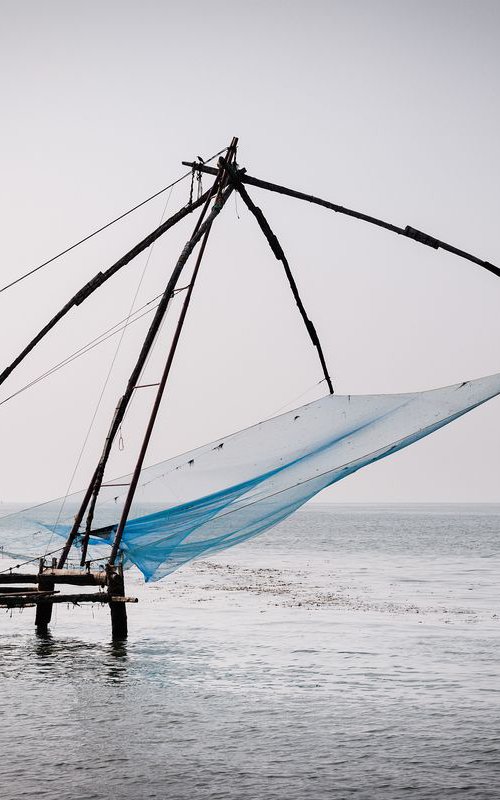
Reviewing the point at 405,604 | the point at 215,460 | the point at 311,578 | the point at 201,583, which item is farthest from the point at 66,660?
the point at 311,578

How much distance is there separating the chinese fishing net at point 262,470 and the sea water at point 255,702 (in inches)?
77.7

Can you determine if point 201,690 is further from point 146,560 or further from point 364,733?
point 364,733

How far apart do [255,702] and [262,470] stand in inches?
119

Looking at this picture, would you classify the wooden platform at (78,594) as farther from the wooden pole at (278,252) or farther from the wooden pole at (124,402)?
the wooden pole at (278,252)

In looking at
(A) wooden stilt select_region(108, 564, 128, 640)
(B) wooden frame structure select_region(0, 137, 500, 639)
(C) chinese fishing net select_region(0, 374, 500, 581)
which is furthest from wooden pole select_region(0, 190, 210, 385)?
(A) wooden stilt select_region(108, 564, 128, 640)

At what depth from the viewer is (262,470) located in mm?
12320

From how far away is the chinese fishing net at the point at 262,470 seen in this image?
11.7 metres

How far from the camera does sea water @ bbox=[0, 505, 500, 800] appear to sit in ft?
26.7

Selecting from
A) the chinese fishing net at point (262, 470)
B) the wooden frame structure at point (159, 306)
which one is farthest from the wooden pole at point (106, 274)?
the chinese fishing net at point (262, 470)

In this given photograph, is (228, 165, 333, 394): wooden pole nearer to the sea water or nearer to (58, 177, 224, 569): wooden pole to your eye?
(58, 177, 224, 569): wooden pole

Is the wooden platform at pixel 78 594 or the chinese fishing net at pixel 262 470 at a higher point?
the chinese fishing net at pixel 262 470

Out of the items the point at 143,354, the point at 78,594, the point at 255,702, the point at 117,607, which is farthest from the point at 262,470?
the point at 117,607

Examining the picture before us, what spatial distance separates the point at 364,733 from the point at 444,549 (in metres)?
47.0

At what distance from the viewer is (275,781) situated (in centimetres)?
812
